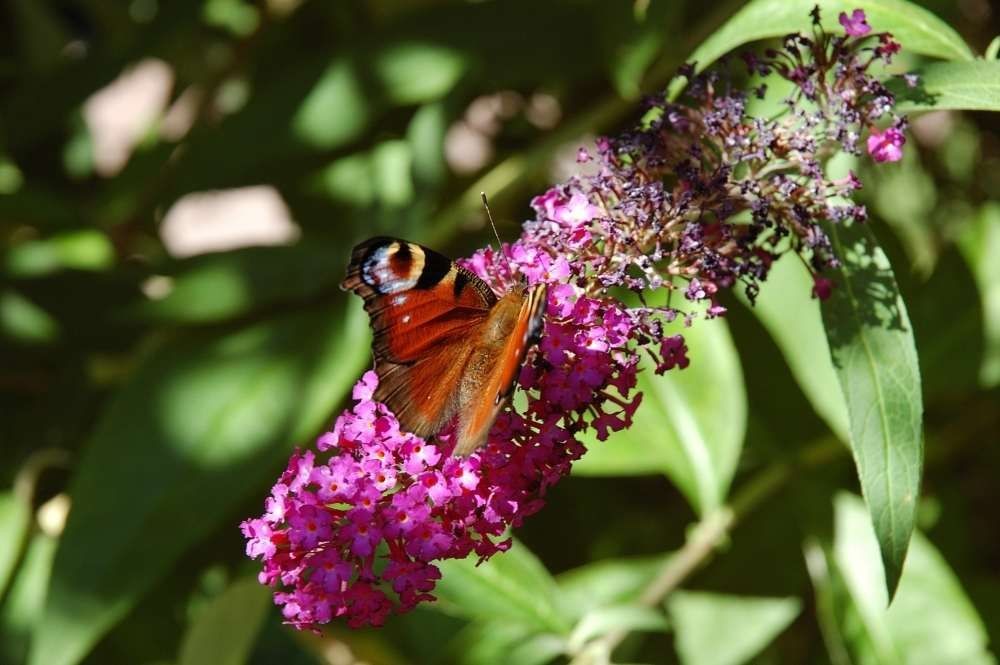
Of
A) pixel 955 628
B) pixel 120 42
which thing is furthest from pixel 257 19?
pixel 955 628

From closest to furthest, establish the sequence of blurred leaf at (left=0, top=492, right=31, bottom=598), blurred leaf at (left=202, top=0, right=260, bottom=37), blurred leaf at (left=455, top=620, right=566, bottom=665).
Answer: blurred leaf at (left=455, top=620, right=566, bottom=665) < blurred leaf at (left=0, top=492, right=31, bottom=598) < blurred leaf at (left=202, top=0, right=260, bottom=37)

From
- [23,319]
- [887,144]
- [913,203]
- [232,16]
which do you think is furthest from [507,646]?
[913,203]

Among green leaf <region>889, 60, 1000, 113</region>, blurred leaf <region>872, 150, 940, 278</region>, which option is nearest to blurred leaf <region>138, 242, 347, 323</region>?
green leaf <region>889, 60, 1000, 113</region>

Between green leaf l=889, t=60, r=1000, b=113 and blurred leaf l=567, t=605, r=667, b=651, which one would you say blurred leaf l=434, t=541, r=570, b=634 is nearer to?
blurred leaf l=567, t=605, r=667, b=651

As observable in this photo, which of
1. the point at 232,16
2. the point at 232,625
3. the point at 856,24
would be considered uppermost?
the point at 232,16

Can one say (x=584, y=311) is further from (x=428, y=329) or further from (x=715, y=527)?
(x=715, y=527)

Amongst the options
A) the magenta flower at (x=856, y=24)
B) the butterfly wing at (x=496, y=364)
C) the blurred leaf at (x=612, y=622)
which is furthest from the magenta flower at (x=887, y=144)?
the blurred leaf at (x=612, y=622)
